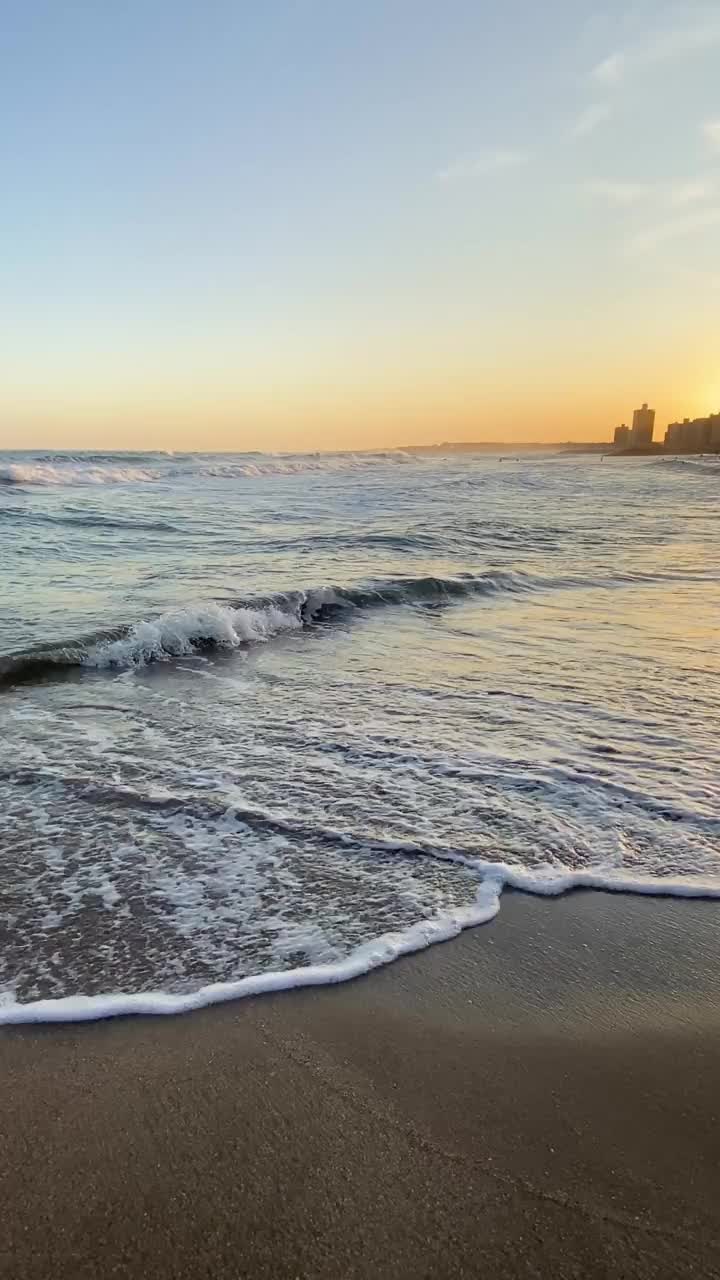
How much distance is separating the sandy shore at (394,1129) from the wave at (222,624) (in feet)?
15.6

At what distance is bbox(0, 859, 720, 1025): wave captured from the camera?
7.51ft

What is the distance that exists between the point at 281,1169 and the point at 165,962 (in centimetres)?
95

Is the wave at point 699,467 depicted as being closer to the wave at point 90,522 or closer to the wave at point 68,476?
the wave at point 68,476

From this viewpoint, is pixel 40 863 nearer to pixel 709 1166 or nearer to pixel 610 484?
pixel 709 1166

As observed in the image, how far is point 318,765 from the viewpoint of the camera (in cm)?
425

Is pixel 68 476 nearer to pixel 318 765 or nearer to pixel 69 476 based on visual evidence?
pixel 69 476

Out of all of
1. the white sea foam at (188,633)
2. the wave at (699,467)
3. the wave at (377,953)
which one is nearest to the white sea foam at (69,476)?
the white sea foam at (188,633)

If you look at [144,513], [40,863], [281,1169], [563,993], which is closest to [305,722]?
[40,863]

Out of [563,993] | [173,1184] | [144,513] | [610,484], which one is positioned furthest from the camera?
[610,484]

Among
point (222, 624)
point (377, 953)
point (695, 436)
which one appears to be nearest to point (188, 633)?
point (222, 624)

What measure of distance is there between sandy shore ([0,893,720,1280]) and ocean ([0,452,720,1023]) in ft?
0.73

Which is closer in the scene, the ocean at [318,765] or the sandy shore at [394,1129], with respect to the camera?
the sandy shore at [394,1129]

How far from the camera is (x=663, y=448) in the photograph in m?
122

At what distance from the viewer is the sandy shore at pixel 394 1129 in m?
1.55
